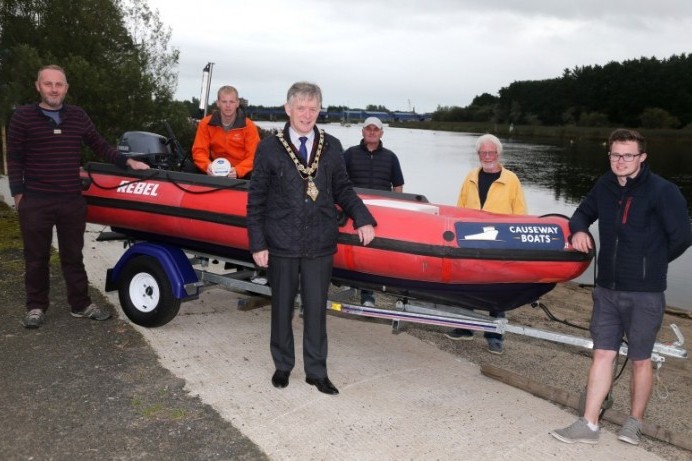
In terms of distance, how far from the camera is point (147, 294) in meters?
4.84

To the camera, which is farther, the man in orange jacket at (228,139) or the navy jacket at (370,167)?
the navy jacket at (370,167)

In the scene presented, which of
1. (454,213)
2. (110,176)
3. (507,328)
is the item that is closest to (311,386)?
(507,328)

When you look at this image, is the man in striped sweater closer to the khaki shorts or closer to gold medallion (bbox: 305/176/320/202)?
gold medallion (bbox: 305/176/320/202)

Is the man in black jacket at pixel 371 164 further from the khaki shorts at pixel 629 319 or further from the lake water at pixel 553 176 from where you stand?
the lake water at pixel 553 176

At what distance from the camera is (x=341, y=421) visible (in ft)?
11.3

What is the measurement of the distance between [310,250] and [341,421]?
3.03 ft

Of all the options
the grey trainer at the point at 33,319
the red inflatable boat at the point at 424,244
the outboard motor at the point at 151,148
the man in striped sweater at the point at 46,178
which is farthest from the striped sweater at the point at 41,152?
the outboard motor at the point at 151,148

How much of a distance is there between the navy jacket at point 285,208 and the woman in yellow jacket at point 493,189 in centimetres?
153

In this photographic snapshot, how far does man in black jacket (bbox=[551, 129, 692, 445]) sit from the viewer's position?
3096 millimetres

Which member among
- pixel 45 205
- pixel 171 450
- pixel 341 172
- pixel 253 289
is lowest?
pixel 171 450

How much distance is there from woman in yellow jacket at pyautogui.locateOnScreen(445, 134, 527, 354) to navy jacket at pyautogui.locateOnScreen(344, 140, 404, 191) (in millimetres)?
878

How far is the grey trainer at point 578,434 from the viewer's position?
331 cm

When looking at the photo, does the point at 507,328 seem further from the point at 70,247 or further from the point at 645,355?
the point at 70,247

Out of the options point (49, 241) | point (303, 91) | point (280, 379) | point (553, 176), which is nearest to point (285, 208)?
point (303, 91)
